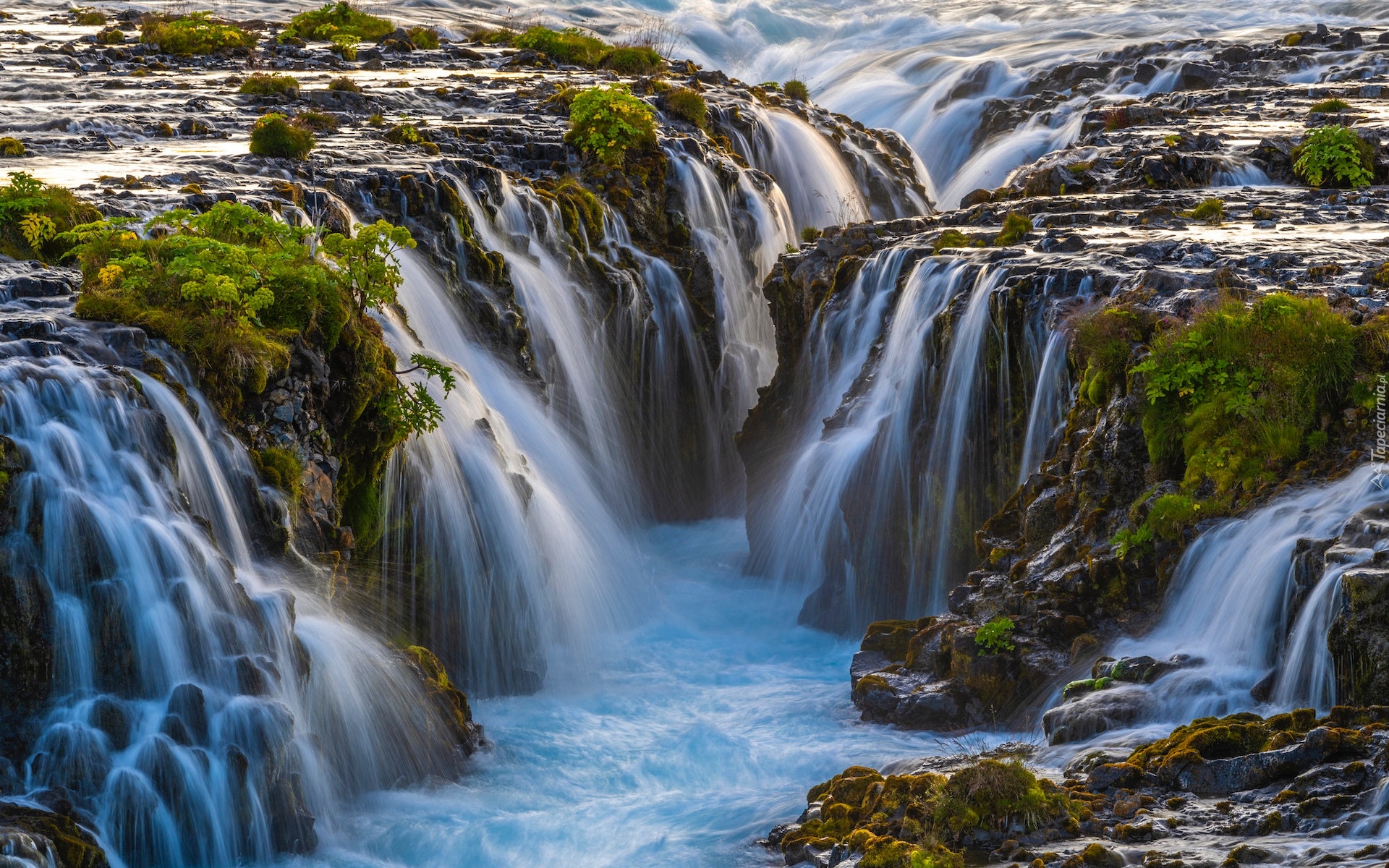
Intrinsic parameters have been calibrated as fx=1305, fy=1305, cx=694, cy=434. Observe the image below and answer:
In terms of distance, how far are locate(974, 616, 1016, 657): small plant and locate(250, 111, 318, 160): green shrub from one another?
35.9 feet

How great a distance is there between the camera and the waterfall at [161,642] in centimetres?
814

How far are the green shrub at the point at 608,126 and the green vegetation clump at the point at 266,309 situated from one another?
8037 mm

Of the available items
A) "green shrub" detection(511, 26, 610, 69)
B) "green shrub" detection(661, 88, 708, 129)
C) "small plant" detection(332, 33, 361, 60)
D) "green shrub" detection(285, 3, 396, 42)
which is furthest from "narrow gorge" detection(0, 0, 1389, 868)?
"green shrub" detection(285, 3, 396, 42)

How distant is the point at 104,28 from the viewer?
29781 mm

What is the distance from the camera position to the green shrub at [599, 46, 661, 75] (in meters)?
28.3

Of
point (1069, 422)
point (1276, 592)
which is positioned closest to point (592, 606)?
point (1069, 422)

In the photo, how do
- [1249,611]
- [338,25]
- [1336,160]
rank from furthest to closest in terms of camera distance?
[338,25]
[1336,160]
[1249,611]

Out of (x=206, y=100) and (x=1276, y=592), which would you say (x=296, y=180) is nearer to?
(x=206, y=100)

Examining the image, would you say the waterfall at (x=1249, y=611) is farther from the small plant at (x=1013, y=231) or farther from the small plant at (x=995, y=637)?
the small plant at (x=1013, y=231)

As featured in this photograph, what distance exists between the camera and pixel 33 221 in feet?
38.5

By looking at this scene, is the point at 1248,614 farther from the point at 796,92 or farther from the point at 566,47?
the point at 566,47

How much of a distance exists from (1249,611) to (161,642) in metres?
7.38

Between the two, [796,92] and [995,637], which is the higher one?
[796,92]

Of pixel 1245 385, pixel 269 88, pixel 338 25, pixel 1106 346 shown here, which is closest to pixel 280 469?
pixel 1106 346
